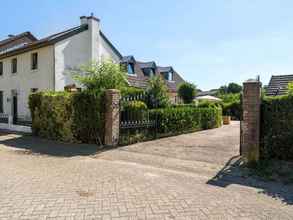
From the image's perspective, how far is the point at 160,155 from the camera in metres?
9.40

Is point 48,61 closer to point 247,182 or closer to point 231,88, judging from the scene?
point 247,182

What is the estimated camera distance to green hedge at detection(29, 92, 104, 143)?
11336mm

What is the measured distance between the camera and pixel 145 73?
31750 millimetres

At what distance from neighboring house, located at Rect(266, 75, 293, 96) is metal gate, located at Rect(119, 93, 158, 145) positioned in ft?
31.1

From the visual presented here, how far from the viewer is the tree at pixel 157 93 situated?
13.9m

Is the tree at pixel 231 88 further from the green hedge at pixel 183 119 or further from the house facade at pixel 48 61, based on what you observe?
the green hedge at pixel 183 119

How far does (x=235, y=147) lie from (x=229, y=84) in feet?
239

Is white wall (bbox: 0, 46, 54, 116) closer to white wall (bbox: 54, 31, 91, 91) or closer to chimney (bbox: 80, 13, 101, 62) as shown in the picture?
white wall (bbox: 54, 31, 91, 91)

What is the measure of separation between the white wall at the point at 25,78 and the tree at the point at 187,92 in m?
11.2

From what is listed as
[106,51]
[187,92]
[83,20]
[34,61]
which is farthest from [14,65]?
[187,92]

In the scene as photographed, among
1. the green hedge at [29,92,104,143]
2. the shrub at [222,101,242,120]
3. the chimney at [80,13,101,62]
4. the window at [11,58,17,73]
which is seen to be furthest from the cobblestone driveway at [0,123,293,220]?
the shrub at [222,101,242,120]

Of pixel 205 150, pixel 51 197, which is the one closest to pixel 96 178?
pixel 51 197

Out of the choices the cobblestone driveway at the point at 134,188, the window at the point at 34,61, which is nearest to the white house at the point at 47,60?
the window at the point at 34,61

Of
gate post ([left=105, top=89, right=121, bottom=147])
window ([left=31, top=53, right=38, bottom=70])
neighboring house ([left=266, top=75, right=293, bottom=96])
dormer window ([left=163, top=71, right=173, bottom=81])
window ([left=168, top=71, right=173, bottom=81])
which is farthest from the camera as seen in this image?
window ([left=168, top=71, right=173, bottom=81])
